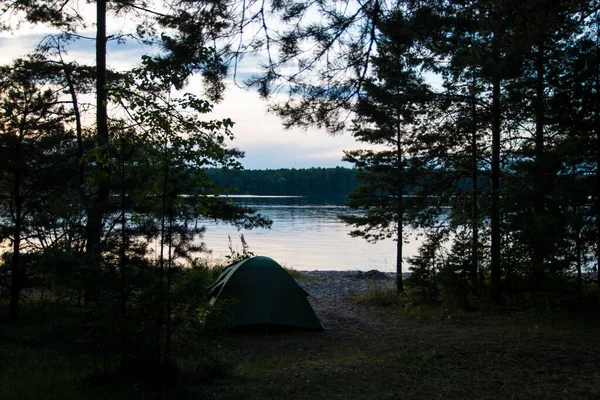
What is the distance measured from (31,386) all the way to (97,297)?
3.58 feet

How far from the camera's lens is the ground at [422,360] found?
559 cm

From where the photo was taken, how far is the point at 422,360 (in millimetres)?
6973

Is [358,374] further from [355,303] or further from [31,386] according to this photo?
[355,303]

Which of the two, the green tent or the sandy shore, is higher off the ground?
the green tent

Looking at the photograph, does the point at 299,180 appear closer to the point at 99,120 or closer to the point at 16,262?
the point at 99,120

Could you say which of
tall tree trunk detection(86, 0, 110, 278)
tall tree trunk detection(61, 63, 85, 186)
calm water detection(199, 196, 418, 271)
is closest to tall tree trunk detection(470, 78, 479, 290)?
tall tree trunk detection(86, 0, 110, 278)

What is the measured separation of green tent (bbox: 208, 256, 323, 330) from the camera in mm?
10336

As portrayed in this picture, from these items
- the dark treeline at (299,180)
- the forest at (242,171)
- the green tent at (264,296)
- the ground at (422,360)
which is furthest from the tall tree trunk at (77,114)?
the dark treeline at (299,180)

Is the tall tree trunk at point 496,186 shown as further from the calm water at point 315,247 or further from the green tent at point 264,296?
the calm water at point 315,247

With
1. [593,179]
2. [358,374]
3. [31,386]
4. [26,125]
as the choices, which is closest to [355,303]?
[593,179]

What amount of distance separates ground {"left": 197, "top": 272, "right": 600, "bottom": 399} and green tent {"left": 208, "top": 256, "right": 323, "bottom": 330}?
32 cm

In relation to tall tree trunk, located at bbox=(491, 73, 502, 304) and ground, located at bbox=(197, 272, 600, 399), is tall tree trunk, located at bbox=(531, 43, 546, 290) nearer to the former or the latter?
tall tree trunk, located at bbox=(491, 73, 502, 304)

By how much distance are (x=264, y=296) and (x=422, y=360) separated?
4309mm

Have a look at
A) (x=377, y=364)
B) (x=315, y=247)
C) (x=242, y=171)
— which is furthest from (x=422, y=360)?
(x=315, y=247)
